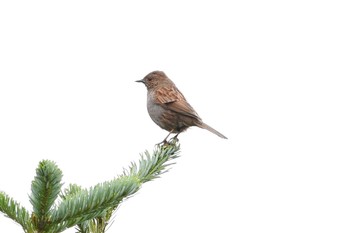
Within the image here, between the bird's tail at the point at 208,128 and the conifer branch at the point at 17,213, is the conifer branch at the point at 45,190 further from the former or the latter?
the bird's tail at the point at 208,128

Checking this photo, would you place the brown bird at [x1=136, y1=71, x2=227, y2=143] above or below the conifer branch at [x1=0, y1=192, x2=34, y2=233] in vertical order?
above

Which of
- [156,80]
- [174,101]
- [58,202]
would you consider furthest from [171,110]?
[58,202]

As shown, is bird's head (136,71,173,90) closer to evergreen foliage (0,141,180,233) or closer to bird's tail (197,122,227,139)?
bird's tail (197,122,227,139)

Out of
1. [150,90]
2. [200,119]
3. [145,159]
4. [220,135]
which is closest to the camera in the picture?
[145,159]

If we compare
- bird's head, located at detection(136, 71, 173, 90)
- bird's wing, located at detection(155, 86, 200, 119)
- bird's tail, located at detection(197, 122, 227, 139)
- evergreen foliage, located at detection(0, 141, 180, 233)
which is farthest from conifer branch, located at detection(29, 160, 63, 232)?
bird's head, located at detection(136, 71, 173, 90)

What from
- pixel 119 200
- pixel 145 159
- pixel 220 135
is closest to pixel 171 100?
pixel 220 135

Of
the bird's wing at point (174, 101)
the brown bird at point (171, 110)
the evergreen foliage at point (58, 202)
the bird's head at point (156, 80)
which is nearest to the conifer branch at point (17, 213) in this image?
the evergreen foliage at point (58, 202)

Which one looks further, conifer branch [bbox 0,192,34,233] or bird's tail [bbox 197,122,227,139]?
bird's tail [bbox 197,122,227,139]

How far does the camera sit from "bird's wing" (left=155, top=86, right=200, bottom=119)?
7222 millimetres

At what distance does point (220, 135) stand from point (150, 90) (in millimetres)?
1672

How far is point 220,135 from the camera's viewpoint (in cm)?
671

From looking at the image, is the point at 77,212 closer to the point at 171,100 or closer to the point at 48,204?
the point at 48,204

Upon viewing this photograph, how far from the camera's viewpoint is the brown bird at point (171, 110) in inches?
283

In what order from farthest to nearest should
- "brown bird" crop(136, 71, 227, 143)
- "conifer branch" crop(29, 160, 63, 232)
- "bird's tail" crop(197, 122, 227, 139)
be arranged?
"brown bird" crop(136, 71, 227, 143), "bird's tail" crop(197, 122, 227, 139), "conifer branch" crop(29, 160, 63, 232)
